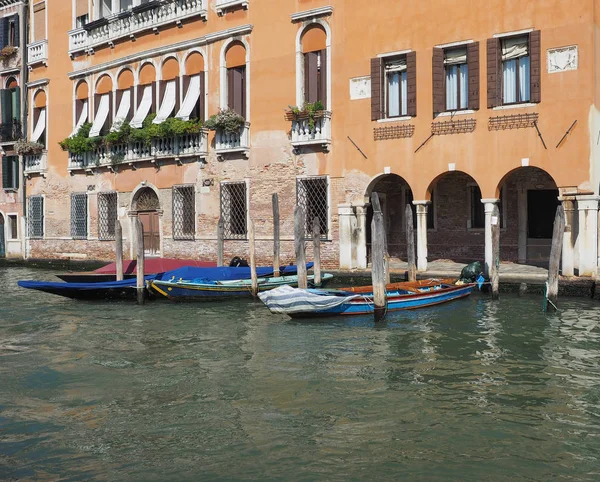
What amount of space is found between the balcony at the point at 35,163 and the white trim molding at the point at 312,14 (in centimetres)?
962

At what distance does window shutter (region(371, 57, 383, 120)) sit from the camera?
14.2 m

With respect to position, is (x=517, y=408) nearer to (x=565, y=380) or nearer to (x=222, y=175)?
(x=565, y=380)

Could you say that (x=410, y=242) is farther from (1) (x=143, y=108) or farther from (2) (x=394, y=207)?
(1) (x=143, y=108)

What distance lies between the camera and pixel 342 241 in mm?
14750

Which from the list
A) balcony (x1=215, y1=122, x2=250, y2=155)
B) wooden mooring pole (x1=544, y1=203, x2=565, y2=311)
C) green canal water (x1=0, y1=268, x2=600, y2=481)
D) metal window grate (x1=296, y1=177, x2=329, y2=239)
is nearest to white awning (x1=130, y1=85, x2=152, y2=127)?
balcony (x1=215, y1=122, x2=250, y2=155)

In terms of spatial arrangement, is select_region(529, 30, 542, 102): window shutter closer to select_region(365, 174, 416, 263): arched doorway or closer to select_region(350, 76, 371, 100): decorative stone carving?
select_region(350, 76, 371, 100): decorative stone carving

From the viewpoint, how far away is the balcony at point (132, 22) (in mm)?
17312

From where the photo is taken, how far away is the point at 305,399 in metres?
6.31

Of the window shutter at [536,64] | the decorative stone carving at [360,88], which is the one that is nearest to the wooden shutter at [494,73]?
the window shutter at [536,64]

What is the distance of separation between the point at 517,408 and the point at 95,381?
387 centimetres

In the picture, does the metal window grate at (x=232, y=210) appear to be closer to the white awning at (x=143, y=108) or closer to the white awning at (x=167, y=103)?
the white awning at (x=167, y=103)

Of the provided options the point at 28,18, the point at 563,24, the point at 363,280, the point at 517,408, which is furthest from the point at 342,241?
the point at 28,18

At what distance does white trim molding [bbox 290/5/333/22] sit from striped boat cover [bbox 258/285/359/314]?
7.03 metres

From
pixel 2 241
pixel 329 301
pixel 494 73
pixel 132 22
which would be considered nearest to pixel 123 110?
pixel 132 22
